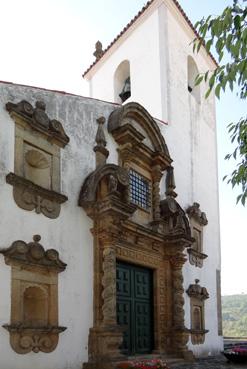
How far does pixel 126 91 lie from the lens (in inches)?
609

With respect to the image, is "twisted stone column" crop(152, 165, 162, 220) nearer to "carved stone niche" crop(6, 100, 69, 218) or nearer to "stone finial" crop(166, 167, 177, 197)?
"stone finial" crop(166, 167, 177, 197)

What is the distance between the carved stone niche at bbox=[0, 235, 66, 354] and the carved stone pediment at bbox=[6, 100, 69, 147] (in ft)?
6.22

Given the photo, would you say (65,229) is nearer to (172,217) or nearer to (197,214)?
(172,217)

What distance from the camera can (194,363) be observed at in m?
11.4

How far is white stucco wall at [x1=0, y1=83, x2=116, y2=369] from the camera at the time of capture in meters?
7.69

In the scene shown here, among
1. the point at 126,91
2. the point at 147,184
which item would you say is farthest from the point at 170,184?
the point at 126,91

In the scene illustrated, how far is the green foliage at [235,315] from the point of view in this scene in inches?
1922

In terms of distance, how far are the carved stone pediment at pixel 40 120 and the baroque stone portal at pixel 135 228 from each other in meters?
1.02

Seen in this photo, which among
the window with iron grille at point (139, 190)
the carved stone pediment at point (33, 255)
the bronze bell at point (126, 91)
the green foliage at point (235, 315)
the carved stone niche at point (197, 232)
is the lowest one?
the green foliage at point (235, 315)

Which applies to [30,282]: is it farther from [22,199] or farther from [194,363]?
[194,363]

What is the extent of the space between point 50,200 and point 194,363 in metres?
5.46

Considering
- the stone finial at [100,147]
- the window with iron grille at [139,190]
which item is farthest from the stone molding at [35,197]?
the window with iron grille at [139,190]

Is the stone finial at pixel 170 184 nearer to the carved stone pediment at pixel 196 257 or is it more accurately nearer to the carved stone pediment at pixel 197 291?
the carved stone pediment at pixel 196 257

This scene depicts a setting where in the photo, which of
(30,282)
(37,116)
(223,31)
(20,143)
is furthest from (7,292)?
(223,31)
